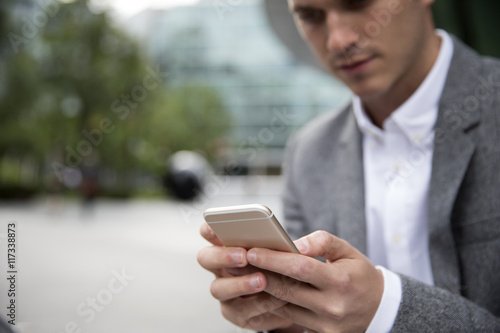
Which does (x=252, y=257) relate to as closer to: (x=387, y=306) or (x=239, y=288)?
(x=239, y=288)

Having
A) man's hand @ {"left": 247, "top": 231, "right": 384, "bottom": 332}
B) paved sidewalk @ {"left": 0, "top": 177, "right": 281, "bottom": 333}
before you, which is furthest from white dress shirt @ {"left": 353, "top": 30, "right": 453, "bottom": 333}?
paved sidewalk @ {"left": 0, "top": 177, "right": 281, "bottom": 333}

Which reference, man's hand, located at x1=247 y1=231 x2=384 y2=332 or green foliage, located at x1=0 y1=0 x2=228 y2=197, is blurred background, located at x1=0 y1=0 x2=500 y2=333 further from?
man's hand, located at x1=247 y1=231 x2=384 y2=332

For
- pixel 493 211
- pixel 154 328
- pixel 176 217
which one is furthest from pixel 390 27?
pixel 176 217

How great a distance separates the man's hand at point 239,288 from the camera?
1204 millimetres

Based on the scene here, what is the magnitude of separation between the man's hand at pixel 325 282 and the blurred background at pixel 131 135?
1.01m

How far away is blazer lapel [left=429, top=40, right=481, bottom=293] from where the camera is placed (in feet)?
→ 5.31

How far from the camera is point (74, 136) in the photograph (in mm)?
20375

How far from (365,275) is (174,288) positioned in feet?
17.6

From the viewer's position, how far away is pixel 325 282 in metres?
1.10

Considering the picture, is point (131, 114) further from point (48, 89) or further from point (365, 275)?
point (365, 275)

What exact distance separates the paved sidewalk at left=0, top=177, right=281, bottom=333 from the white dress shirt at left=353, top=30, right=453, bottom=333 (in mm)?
1340

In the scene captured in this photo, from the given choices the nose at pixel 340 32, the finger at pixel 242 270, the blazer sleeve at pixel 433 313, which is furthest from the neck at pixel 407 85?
the finger at pixel 242 270

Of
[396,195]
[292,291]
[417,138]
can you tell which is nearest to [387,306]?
[292,291]

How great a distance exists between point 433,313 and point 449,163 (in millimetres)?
577
